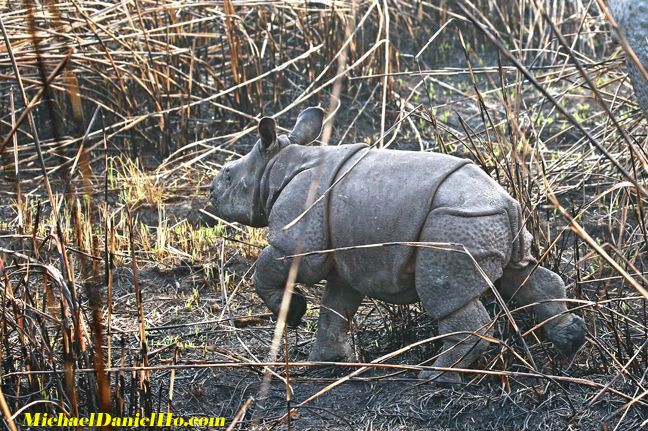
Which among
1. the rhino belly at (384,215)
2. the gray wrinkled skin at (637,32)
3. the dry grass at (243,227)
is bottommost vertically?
the dry grass at (243,227)

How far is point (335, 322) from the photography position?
4453 mm

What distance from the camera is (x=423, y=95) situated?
8.32 m

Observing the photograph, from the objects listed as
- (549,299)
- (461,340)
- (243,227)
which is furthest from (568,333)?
(243,227)

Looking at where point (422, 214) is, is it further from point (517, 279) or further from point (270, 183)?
point (270, 183)

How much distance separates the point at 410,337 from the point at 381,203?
2.43ft

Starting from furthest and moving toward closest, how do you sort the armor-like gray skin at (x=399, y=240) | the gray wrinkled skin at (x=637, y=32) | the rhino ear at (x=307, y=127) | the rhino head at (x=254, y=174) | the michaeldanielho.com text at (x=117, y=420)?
the rhino ear at (x=307, y=127) < the rhino head at (x=254, y=174) < the armor-like gray skin at (x=399, y=240) < the michaeldanielho.com text at (x=117, y=420) < the gray wrinkled skin at (x=637, y=32)

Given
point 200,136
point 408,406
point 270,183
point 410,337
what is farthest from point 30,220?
point 408,406

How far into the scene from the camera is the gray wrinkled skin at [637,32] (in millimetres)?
3146

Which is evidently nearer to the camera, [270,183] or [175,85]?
[270,183]

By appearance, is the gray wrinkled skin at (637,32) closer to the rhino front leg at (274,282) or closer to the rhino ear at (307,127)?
the rhino front leg at (274,282)

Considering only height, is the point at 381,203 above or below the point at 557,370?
above

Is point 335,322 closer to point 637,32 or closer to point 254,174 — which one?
point 254,174

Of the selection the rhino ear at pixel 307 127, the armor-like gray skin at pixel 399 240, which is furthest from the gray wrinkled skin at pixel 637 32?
the rhino ear at pixel 307 127

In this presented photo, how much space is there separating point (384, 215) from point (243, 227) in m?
2.44
